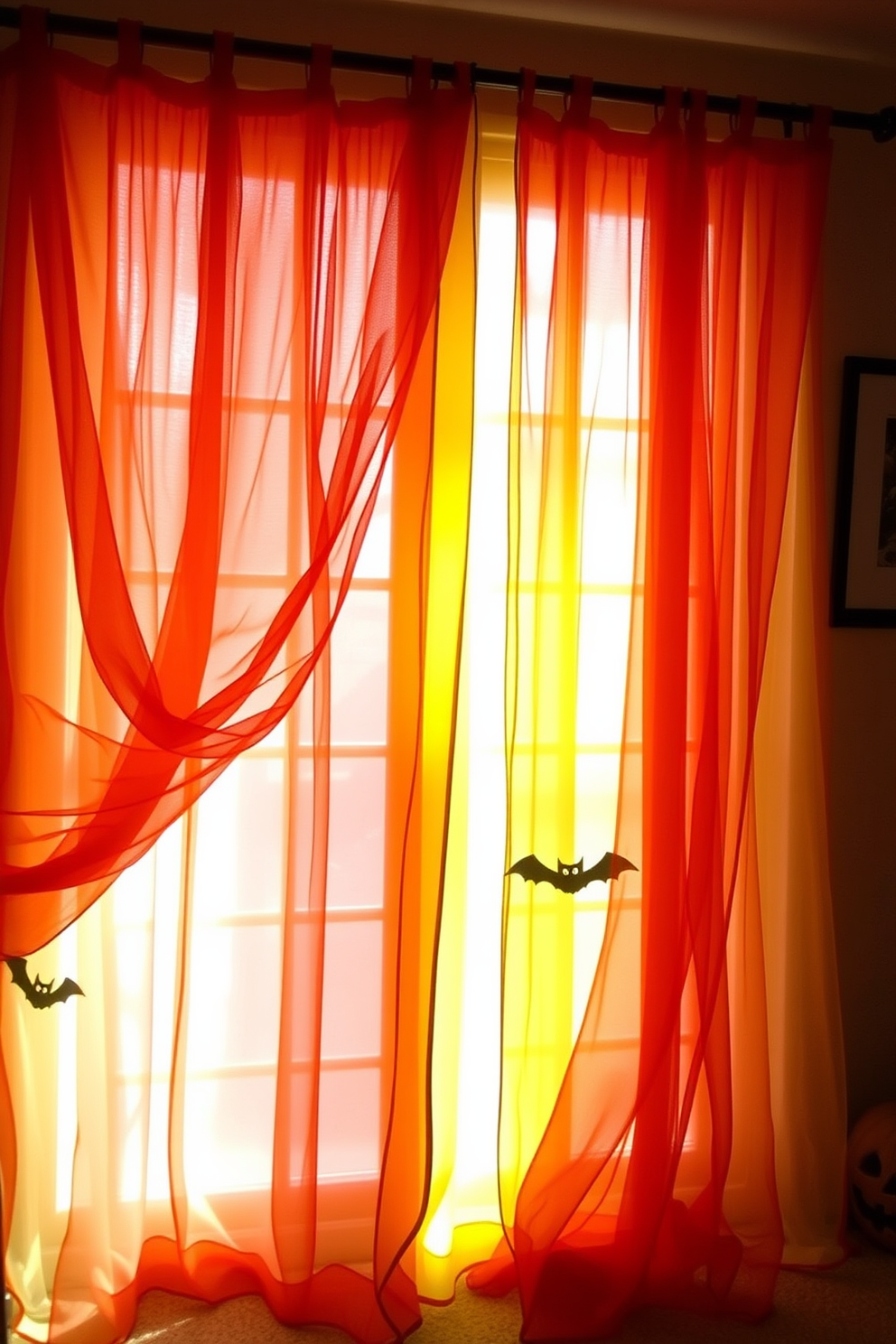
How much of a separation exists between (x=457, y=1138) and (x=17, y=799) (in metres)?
1.11

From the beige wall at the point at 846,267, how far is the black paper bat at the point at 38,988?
162cm

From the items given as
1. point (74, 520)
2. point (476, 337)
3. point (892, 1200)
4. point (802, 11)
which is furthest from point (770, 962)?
point (802, 11)

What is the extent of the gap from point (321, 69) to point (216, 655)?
107 cm

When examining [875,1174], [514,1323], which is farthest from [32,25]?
[875,1174]

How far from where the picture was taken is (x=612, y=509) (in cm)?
217

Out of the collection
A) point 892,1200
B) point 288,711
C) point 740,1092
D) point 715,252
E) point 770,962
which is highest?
point 715,252

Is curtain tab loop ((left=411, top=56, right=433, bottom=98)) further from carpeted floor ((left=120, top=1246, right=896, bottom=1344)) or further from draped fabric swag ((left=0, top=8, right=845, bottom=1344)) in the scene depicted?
carpeted floor ((left=120, top=1246, right=896, bottom=1344))

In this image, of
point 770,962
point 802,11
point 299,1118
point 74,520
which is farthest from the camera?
point 770,962

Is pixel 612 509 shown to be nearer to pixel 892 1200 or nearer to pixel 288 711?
pixel 288 711

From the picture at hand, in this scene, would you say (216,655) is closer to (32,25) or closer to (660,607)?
Result: (660,607)

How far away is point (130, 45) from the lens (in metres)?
1.93

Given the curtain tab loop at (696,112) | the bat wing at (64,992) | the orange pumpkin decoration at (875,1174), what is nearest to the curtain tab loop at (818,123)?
the curtain tab loop at (696,112)

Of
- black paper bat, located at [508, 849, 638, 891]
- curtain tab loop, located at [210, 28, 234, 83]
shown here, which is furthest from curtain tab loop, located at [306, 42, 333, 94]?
black paper bat, located at [508, 849, 638, 891]

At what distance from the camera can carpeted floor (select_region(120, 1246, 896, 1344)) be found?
80.4 inches
